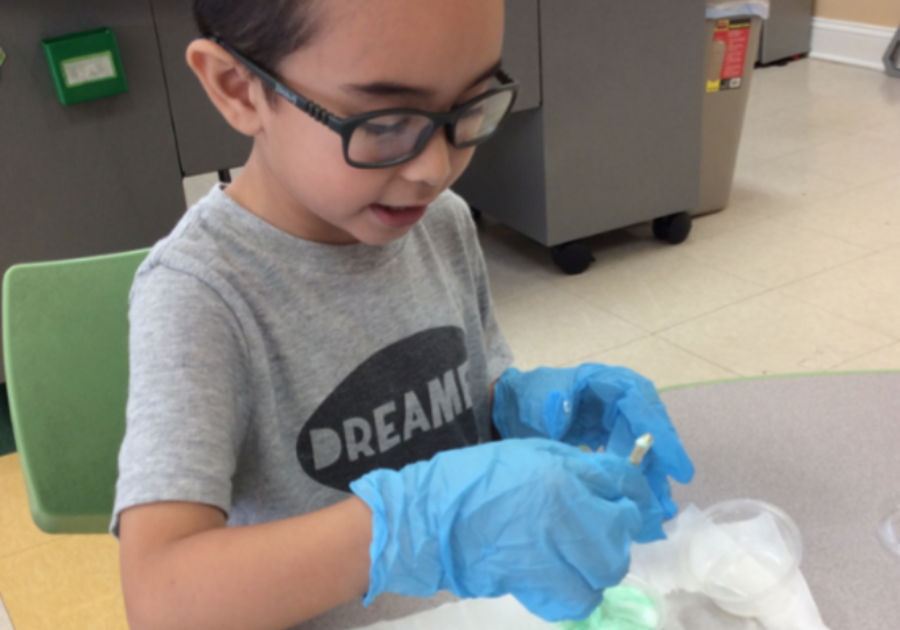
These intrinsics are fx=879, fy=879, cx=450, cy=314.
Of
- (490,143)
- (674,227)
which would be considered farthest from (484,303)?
(674,227)

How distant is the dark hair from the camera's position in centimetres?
59

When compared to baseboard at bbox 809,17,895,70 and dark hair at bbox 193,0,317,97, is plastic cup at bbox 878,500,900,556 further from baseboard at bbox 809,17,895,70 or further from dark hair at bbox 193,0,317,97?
baseboard at bbox 809,17,895,70

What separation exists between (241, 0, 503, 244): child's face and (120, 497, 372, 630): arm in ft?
0.75

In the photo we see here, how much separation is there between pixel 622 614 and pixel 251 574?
25 centimetres

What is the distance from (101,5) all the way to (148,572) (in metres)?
1.24

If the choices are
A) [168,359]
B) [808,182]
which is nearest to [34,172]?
[168,359]

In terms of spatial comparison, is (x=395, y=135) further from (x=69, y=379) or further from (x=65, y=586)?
(x=65, y=586)

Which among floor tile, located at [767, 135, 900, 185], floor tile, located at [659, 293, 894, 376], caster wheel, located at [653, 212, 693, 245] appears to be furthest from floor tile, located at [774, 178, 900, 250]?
floor tile, located at [659, 293, 894, 376]

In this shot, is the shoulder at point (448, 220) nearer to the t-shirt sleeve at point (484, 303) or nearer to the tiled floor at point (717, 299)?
the t-shirt sleeve at point (484, 303)

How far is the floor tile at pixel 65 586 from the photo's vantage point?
1415 mm

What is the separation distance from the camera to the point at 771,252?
7.85 feet

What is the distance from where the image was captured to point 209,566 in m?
0.55

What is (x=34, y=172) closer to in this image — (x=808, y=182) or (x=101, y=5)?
(x=101, y=5)

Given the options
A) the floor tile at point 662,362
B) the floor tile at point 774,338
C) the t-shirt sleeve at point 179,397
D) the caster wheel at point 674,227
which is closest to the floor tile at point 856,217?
the caster wheel at point 674,227
